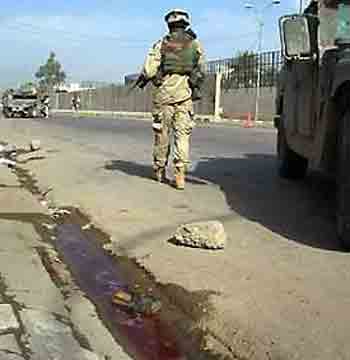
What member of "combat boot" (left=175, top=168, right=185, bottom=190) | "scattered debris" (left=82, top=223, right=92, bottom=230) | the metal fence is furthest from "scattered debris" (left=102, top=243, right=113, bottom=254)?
the metal fence

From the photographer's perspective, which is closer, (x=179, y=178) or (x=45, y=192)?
(x=179, y=178)

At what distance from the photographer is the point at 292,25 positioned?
729 centimetres

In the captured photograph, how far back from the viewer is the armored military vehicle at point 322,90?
6293mm

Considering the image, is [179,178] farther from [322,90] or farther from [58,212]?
[322,90]

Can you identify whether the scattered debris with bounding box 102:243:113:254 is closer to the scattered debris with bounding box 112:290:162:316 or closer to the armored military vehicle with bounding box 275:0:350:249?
the scattered debris with bounding box 112:290:162:316

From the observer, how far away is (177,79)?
9.52m

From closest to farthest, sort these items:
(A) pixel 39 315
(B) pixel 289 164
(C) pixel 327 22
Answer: (A) pixel 39 315 < (C) pixel 327 22 < (B) pixel 289 164

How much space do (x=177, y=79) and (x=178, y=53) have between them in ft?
1.04

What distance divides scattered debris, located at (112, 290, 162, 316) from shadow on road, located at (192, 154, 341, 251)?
5.92ft

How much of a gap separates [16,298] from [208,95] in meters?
52.9

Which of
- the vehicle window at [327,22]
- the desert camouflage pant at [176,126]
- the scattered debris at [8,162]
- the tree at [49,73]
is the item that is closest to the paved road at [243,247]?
the desert camouflage pant at [176,126]

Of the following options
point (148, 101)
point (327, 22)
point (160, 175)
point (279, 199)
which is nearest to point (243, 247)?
point (327, 22)

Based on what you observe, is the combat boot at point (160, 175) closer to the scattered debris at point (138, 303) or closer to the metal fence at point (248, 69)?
the scattered debris at point (138, 303)

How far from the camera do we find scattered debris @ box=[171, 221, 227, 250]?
634 centimetres
